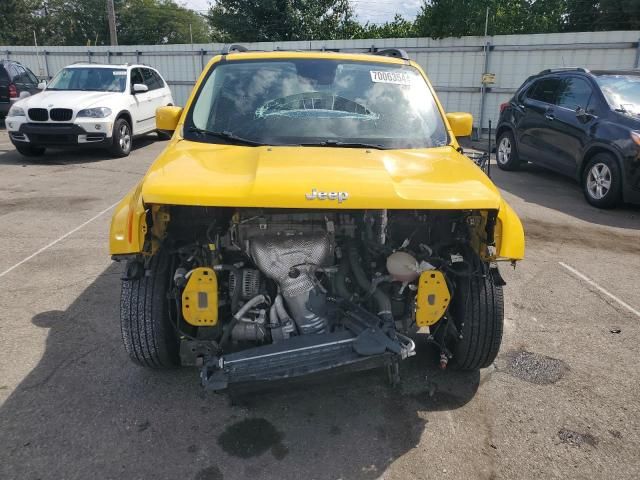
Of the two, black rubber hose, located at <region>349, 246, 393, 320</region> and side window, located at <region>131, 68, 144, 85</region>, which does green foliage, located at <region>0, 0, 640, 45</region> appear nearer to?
side window, located at <region>131, 68, 144, 85</region>

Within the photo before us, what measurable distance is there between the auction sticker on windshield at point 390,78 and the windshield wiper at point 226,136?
1.12m

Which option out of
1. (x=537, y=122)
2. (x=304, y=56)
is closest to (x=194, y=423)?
(x=304, y=56)

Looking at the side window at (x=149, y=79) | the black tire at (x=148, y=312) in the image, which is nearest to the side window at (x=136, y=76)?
the side window at (x=149, y=79)

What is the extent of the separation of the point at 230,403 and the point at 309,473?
0.71 metres

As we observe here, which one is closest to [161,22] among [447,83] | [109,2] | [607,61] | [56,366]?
[109,2]

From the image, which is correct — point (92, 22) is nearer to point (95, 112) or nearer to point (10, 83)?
point (10, 83)

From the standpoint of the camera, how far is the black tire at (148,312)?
3.02 m

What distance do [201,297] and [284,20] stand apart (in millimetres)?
25002

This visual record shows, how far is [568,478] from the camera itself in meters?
2.60

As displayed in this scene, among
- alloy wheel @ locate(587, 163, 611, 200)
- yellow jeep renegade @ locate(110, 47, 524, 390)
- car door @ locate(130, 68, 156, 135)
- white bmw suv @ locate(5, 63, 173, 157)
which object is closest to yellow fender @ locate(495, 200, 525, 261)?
yellow jeep renegade @ locate(110, 47, 524, 390)

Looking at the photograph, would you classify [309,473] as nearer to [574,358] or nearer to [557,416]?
[557,416]

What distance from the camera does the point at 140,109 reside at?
11531 mm

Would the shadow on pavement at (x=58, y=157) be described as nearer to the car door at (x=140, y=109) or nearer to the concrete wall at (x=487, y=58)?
the car door at (x=140, y=109)

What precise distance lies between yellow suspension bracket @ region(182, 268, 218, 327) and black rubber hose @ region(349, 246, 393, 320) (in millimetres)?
766
